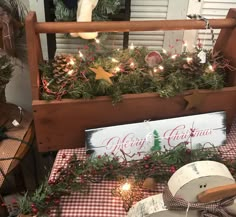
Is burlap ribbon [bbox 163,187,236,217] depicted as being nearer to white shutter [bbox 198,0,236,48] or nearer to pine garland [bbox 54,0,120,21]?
pine garland [bbox 54,0,120,21]

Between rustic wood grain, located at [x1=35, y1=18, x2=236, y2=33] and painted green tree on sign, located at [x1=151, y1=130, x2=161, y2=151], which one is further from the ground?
rustic wood grain, located at [x1=35, y1=18, x2=236, y2=33]

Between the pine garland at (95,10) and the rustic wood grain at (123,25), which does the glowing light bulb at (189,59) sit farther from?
the pine garland at (95,10)

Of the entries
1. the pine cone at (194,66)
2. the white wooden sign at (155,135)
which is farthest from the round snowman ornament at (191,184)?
the pine cone at (194,66)

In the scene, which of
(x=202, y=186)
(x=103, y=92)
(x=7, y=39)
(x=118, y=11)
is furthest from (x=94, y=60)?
(x=202, y=186)

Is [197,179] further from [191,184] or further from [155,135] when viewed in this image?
[155,135]

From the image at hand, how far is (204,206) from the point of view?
0.58 metres

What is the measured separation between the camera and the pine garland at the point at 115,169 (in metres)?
0.74

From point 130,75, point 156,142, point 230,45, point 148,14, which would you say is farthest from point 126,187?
point 148,14

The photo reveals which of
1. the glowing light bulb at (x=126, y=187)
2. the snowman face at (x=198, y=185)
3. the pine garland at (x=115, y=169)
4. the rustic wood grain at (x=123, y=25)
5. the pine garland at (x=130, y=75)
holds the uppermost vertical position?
the rustic wood grain at (x=123, y=25)

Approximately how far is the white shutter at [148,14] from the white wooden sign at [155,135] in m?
0.39

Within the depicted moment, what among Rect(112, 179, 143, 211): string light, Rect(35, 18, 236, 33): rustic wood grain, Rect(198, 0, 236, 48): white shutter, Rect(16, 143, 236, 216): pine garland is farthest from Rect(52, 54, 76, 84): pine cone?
Rect(198, 0, 236, 48): white shutter

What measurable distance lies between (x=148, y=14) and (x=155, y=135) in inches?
18.2

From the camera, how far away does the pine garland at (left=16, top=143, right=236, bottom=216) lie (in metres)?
0.74

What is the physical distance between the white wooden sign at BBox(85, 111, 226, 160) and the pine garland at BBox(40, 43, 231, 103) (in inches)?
3.4
